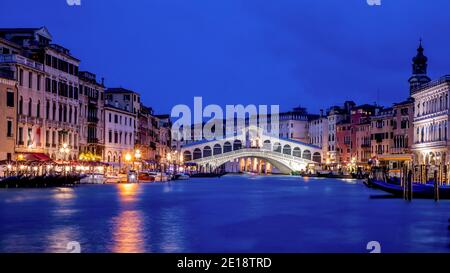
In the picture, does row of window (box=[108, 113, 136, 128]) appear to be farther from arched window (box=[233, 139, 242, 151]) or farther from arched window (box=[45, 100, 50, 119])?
arched window (box=[233, 139, 242, 151])

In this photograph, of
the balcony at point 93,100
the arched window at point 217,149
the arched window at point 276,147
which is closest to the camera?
the balcony at point 93,100

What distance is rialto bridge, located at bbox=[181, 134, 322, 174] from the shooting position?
7475 cm

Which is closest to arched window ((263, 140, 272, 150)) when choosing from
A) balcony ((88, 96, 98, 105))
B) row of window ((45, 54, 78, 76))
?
balcony ((88, 96, 98, 105))

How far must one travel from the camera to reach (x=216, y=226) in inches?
645

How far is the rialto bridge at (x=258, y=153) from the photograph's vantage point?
74.8 metres

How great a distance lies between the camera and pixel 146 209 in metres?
21.0

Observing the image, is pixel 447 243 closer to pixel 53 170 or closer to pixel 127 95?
pixel 53 170

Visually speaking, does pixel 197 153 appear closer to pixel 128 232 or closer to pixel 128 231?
pixel 128 231

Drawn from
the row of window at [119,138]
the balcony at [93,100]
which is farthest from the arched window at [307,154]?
the balcony at [93,100]

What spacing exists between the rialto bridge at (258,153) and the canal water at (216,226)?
50222 mm

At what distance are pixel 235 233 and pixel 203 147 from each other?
2628 inches

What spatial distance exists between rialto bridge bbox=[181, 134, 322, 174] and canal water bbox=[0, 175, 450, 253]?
50222 mm

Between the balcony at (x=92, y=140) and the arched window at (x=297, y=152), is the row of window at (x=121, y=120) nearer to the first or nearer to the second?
the balcony at (x=92, y=140)
